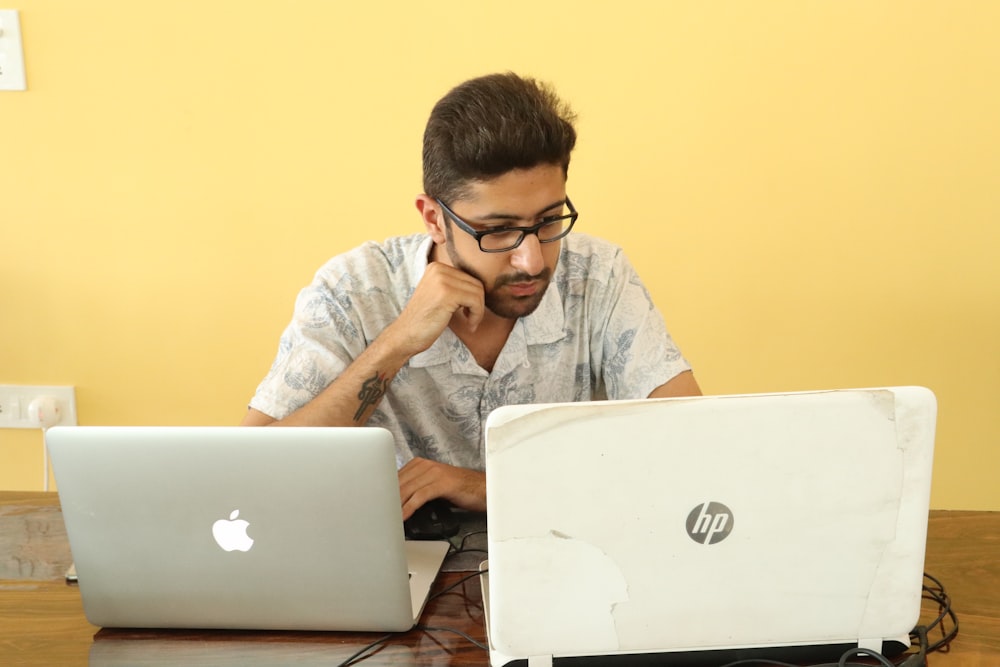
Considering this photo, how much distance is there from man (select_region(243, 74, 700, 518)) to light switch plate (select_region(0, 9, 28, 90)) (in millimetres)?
1049

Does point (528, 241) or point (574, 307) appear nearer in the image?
point (528, 241)

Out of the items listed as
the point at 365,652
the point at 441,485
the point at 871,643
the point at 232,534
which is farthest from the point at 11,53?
the point at 871,643

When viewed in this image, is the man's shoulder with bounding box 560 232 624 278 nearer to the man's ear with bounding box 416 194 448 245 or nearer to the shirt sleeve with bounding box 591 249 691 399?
the shirt sleeve with bounding box 591 249 691 399

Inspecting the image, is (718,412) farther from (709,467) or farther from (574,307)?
(574,307)

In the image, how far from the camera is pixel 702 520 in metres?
0.91

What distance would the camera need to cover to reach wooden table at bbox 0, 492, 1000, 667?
3.37 feet

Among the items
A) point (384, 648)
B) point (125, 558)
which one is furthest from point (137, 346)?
point (384, 648)

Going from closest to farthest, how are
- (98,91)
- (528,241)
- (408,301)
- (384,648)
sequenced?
(384,648) → (528,241) → (408,301) → (98,91)

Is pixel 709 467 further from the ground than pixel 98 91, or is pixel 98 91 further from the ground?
pixel 98 91

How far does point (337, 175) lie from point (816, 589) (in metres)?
1.54

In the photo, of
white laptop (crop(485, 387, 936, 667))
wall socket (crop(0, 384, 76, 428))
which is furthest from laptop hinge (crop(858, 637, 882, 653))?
wall socket (crop(0, 384, 76, 428))

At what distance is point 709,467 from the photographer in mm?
904

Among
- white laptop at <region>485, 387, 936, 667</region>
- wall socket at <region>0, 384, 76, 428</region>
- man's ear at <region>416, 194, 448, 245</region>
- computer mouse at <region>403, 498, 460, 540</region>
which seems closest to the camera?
white laptop at <region>485, 387, 936, 667</region>

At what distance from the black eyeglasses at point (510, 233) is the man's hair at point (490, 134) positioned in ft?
0.20
